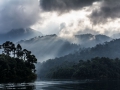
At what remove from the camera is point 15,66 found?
142 metres

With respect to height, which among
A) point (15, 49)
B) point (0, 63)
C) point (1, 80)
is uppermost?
point (15, 49)

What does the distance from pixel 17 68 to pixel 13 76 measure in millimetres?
9896

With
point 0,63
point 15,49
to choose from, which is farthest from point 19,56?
point 0,63

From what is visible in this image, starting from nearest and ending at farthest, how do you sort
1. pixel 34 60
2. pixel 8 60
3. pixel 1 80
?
pixel 1 80
pixel 8 60
pixel 34 60

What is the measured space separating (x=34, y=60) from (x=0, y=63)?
31.5m

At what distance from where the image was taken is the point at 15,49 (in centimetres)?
16488

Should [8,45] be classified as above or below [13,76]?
above

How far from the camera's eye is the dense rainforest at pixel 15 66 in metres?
132

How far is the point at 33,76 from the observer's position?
152 metres

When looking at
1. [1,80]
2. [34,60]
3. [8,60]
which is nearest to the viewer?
[1,80]

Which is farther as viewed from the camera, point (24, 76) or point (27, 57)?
point (27, 57)

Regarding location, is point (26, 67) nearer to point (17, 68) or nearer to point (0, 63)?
point (17, 68)

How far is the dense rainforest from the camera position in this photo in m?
132

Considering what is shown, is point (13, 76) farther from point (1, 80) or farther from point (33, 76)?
point (33, 76)
